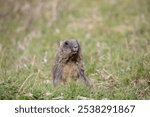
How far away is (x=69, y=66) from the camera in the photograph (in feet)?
32.3

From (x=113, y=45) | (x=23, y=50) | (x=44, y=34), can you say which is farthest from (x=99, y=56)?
(x=44, y=34)

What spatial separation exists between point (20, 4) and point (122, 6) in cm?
279

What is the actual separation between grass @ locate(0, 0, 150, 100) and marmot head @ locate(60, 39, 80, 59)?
21.4 inches

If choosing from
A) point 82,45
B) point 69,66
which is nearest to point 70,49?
point 69,66

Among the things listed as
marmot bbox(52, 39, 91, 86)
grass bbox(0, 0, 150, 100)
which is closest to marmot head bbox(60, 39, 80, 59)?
marmot bbox(52, 39, 91, 86)

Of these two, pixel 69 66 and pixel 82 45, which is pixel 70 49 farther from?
pixel 82 45

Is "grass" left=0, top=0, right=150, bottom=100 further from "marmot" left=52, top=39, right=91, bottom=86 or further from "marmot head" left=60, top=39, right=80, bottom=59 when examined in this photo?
"marmot head" left=60, top=39, right=80, bottom=59

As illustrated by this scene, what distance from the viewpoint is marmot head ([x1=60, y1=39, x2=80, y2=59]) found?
9.63 meters

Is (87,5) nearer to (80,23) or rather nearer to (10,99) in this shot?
(80,23)

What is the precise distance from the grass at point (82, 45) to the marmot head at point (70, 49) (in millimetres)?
543

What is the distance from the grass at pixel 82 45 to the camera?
9.28 metres

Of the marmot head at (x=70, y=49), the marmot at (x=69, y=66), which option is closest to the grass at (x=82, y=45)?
the marmot at (x=69, y=66)

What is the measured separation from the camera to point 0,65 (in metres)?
10.6

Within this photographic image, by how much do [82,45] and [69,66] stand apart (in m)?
3.69
